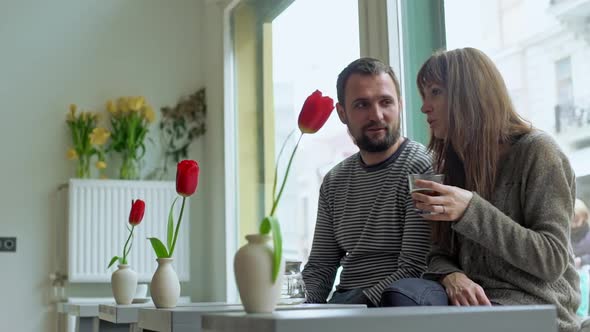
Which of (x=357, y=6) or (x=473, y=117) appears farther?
(x=357, y=6)

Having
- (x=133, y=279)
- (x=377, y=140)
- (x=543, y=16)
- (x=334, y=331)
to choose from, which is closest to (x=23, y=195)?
(x=133, y=279)

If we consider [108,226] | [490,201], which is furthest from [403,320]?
[108,226]

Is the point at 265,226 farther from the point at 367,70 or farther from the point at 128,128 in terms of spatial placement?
the point at 128,128

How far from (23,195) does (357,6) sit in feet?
8.01

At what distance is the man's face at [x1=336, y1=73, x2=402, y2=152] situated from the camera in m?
2.50

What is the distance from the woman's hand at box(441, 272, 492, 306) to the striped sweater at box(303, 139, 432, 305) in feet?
1.22

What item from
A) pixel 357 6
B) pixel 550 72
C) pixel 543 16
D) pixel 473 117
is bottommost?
pixel 473 117

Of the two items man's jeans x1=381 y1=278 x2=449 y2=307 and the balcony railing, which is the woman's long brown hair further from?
the balcony railing

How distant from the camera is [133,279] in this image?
8.79ft

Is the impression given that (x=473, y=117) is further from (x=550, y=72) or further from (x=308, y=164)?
(x=308, y=164)

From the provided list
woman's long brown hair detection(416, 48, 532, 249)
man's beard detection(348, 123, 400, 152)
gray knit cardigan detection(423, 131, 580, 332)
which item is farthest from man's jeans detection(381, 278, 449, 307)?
man's beard detection(348, 123, 400, 152)

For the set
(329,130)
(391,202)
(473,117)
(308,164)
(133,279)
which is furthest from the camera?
(308,164)

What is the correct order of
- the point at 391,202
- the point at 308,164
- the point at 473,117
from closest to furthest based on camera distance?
the point at 473,117
the point at 391,202
the point at 308,164

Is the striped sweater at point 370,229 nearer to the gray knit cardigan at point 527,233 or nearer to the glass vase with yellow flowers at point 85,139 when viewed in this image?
the gray knit cardigan at point 527,233
